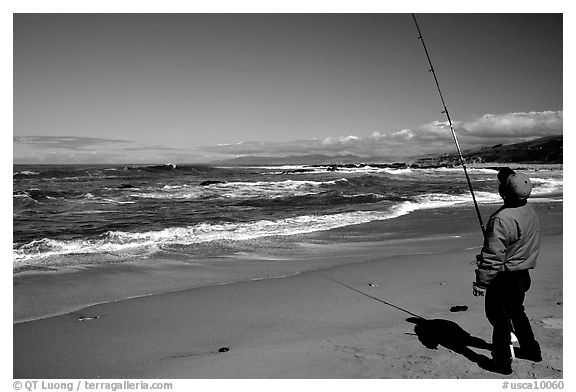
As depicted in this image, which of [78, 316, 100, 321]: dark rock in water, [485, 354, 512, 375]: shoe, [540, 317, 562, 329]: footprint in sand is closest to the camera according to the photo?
[485, 354, 512, 375]: shoe

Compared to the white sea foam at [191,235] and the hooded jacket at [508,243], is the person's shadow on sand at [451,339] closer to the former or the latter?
the hooded jacket at [508,243]

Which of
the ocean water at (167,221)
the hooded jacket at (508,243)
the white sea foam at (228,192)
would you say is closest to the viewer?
the hooded jacket at (508,243)

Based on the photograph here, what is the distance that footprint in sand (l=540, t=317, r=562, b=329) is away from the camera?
150 inches

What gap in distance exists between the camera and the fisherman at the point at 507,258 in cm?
300

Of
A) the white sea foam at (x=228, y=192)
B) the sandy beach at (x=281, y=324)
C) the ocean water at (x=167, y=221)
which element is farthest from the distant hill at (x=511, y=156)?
the sandy beach at (x=281, y=324)

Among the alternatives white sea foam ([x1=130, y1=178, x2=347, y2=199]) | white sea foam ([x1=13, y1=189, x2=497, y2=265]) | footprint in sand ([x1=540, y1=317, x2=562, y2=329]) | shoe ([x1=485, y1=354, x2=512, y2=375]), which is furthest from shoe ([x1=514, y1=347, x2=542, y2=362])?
white sea foam ([x1=130, y1=178, x2=347, y2=199])

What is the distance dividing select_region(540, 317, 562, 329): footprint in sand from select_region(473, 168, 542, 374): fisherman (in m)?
0.90

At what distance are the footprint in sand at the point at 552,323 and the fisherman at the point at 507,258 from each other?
90cm

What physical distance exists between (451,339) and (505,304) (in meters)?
0.73

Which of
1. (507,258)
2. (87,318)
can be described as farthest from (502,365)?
(87,318)

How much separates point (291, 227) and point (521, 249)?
691 cm

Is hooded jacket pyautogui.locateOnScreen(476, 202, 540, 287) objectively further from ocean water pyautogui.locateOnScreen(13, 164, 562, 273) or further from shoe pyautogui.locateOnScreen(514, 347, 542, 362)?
ocean water pyautogui.locateOnScreen(13, 164, 562, 273)
